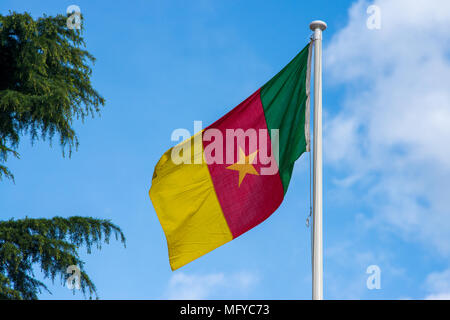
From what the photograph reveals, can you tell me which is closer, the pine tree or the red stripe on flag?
the red stripe on flag

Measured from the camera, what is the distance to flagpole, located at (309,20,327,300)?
22.6 ft

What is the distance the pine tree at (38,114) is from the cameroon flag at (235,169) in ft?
13.2

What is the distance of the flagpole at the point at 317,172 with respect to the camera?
689 centimetres

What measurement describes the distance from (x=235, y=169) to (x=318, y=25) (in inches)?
88.9

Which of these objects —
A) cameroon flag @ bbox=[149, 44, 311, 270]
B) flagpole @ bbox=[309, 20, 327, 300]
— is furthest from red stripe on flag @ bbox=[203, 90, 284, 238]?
flagpole @ bbox=[309, 20, 327, 300]

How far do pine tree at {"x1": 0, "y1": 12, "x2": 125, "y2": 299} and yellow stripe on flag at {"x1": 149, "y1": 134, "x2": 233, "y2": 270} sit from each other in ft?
13.0

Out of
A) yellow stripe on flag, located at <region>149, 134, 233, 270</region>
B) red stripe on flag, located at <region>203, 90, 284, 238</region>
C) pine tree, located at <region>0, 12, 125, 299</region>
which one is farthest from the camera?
pine tree, located at <region>0, 12, 125, 299</region>

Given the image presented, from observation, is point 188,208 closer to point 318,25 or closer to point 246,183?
point 246,183

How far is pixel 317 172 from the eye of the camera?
7.30m

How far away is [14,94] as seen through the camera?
37.6ft

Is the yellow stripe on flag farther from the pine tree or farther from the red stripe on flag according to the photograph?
the pine tree

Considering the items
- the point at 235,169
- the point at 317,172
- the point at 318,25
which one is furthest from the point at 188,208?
the point at 318,25

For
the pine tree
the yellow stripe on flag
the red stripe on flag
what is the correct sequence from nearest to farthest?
the red stripe on flag
the yellow stripe on flag
the pine tree

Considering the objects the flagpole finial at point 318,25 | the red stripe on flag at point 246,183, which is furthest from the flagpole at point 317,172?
the red stripe on flag at point 246,183
